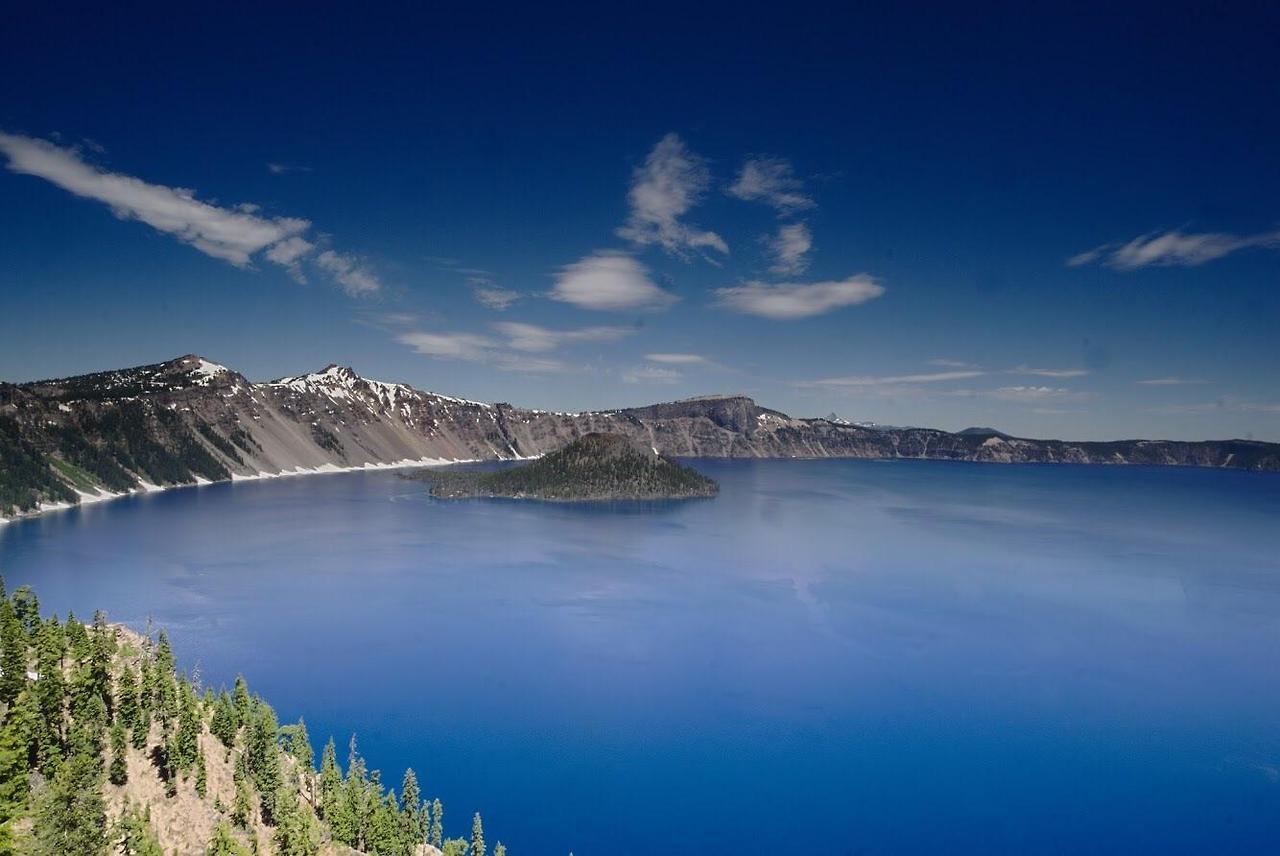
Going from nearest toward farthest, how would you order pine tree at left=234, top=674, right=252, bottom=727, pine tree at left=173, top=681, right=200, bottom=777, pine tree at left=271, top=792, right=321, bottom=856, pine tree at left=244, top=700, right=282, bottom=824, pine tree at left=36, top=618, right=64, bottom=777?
pine tree at left=271, top=792, right=321, bottom=856
pine tree at left=36, top=618, right=64, bottom=777
pine tree at left=244, top=700, right=282, bottom=824
pine tree at left=173, top=681, right=200, bottom=777
pine tree at left=234, top=674, right=252, bottom=727

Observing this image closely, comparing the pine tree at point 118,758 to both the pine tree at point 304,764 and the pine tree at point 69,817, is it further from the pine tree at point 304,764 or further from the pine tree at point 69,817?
the pine tree at point 304,764

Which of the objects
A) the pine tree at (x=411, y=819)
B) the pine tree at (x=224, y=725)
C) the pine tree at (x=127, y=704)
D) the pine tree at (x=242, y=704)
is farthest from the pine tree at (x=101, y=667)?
the pine tree at (x=411, y=819)

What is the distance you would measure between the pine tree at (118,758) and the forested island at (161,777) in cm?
8

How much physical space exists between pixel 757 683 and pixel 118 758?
6614cm

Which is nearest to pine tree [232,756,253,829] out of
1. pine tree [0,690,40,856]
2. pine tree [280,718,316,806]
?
pine tree [280,718,316,806]

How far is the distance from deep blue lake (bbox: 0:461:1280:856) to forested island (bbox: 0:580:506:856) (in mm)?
10695

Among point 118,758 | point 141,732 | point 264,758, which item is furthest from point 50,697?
point 264,758

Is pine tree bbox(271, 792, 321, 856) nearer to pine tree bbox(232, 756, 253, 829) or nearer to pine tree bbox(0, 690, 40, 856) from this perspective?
pine tree bbox(232, 756, 253, 829)

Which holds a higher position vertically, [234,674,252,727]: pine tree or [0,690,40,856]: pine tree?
[0,690,40,856]: pine tree

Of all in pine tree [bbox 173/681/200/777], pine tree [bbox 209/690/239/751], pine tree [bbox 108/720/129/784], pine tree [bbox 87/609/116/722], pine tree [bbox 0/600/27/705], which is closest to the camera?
pine tree [bbox 108/720/129/784]

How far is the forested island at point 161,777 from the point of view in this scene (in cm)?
4044

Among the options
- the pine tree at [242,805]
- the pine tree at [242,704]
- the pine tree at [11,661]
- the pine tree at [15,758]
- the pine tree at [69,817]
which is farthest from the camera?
the pine tree at [242,704]

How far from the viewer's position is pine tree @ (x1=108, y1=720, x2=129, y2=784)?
48188 mm

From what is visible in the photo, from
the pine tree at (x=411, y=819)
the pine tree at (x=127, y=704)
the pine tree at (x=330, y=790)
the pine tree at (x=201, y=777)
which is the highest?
the pine tree at (x=127, y=704)
